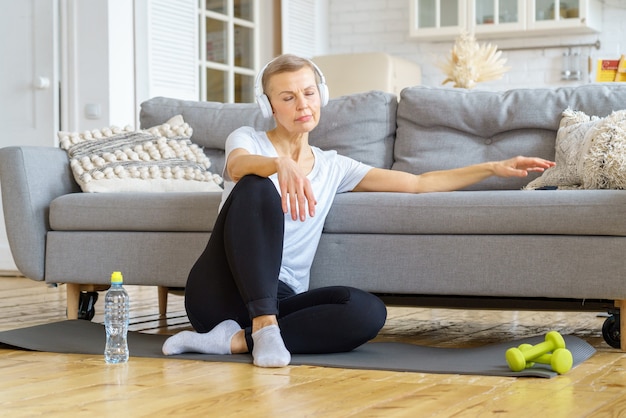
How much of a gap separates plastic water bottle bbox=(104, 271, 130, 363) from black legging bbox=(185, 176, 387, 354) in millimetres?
188

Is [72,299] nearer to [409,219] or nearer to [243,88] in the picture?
[409,219]

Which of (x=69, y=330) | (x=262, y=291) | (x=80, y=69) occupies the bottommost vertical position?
(x=69, y=330)

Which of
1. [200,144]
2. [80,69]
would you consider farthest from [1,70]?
[200,144]

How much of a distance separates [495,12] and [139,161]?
12.2 ft

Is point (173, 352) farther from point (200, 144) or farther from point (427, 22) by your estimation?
point (427, 22)

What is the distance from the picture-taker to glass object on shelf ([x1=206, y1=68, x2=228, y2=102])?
6203 millimetres

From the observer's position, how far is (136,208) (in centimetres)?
328

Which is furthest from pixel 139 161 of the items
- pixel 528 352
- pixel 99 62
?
pixel 99 62

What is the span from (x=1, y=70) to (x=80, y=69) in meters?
0.65

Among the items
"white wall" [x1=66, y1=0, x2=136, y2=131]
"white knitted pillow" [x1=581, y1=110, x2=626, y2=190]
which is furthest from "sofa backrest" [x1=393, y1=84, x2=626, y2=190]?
"white wall" [x1=66, y1=0, x2=136, y2=131]

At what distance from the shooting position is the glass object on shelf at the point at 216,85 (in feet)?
20.4

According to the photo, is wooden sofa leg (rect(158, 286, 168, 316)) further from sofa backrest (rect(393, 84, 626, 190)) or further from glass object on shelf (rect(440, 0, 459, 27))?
glass object on shelf (rect(440, 0, 459, 27))

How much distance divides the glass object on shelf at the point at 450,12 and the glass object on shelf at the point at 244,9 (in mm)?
1341

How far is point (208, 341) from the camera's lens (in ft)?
8.46
